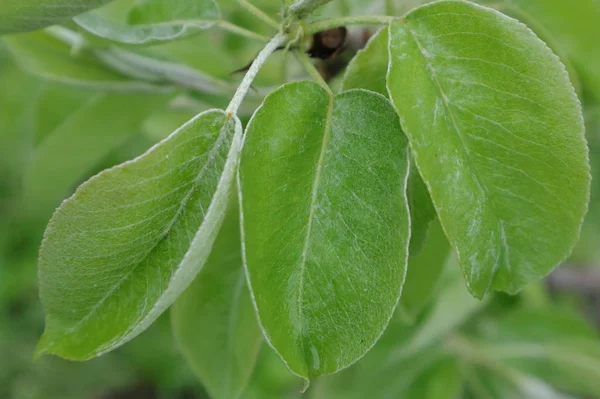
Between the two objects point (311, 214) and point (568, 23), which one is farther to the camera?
point (568, 23)

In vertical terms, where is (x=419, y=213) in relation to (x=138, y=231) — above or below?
below

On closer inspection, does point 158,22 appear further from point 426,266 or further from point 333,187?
point 426,266

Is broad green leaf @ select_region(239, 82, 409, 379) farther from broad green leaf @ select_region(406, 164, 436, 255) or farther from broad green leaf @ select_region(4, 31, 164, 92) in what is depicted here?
broad green leaf @ select_region(4, 31, 164, 92)

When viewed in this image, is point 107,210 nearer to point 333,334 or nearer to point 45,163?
point 333,334

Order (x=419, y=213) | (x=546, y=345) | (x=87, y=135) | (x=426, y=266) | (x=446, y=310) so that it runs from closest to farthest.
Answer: (x=419, y=213) → (x=426, y=266) → (x=87, y=135) → (x=446, y=310) → (x=546, y=345)

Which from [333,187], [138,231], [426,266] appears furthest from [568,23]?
[138,231]

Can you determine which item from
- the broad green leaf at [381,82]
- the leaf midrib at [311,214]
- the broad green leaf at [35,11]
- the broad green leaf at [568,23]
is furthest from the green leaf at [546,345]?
the broad green leaf at [35,11]

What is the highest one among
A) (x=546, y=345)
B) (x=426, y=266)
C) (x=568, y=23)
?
(x=568, y=23)
